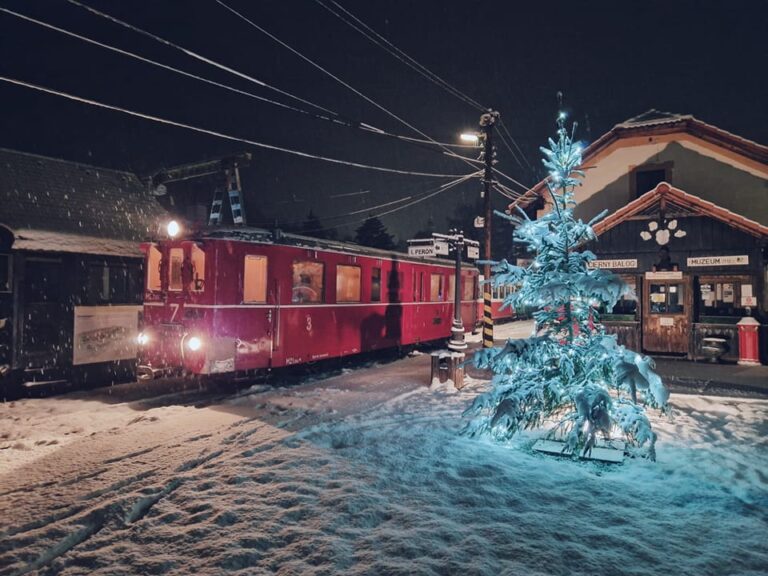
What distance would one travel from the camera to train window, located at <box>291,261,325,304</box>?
Result: 11047 millimetres

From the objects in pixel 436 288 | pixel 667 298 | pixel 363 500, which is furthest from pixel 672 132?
pixel 363 500

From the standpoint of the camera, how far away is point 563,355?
6.16 m

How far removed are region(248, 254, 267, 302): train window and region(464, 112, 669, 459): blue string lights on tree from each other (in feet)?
17.4

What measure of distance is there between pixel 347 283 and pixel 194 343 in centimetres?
443

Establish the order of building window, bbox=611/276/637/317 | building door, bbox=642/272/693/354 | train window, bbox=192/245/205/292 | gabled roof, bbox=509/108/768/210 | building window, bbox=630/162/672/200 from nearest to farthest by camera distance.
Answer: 1. train window, bbox=192/245/205/292
2. building door, bbox=642/272/693/354
3. building window, bbox=611/276/637/317
4. gabled roof, bbox=509/108/768/210
5. building window, bbox=630/162/672/200

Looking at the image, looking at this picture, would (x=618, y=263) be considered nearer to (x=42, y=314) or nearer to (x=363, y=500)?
(x=363, y=500)

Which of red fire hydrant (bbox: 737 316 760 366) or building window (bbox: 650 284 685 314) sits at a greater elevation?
building window (bbox: 650 284 685 314)

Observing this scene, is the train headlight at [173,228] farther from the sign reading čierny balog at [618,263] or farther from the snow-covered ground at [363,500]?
the sign reading čierny balog at [618,263]

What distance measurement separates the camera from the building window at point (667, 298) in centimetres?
1384

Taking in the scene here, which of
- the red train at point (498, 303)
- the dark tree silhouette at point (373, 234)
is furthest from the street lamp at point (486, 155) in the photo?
the dark tree silhouette at point (373, 234)

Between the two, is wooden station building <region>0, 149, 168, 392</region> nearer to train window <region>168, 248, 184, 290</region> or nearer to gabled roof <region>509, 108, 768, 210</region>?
train window <region>168, 248, 184, 290</region>

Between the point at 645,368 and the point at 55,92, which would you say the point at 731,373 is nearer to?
the point at 645,368

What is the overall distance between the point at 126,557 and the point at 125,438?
3.44 metres

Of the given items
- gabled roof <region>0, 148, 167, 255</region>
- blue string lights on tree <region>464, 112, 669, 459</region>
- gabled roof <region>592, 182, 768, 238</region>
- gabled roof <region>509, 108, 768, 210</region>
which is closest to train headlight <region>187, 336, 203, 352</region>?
blue string lights on tree <region>464, 112, 669, 459</region>
